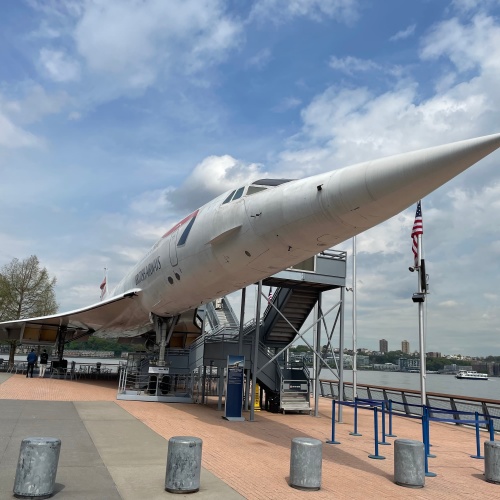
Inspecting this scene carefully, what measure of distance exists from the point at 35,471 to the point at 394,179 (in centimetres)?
494

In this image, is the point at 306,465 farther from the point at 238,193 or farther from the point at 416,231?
the point at 416,231

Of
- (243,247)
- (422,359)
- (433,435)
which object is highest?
(243,247)

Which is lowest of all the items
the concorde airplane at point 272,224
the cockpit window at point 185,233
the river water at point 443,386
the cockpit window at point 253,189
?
the river water at point 443,386

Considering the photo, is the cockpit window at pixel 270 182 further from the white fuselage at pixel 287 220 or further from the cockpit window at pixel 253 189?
the white fuselage at pixel 287 220

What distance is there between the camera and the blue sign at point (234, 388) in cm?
1135

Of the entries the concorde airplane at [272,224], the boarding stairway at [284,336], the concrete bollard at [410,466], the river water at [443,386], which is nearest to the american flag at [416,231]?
the boarding stairway at [284,336]

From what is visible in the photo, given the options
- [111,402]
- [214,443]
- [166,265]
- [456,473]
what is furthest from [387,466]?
[111,402]

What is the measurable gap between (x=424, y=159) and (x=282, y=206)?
245 cm

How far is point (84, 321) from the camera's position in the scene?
66.2 ft

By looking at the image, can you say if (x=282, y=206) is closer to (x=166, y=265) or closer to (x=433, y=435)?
(x=166, y=265)

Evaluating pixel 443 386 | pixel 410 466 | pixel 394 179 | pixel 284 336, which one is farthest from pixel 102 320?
pixel 443 386

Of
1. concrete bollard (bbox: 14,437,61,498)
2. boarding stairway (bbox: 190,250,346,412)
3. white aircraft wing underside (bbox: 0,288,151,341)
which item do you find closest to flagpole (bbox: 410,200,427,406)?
boarding stairway (bbox: 190,250,346,412)

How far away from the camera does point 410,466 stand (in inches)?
230

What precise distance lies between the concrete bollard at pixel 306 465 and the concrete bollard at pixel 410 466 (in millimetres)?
1207
